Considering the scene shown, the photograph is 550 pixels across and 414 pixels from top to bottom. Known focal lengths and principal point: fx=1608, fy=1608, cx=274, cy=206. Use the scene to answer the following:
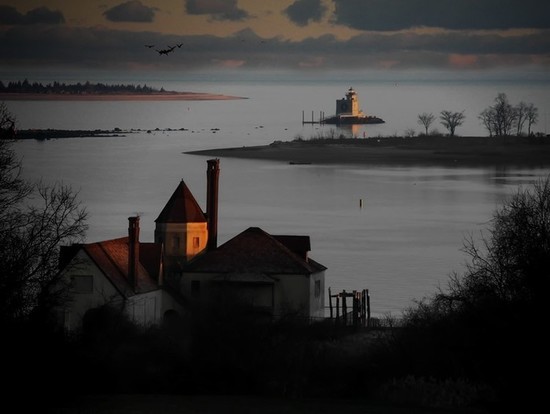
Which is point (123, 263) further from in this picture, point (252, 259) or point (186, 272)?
point (252, 259)

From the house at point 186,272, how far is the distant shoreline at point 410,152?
268 feet

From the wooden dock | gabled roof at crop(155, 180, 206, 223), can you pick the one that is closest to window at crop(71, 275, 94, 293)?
gabled roof at crop(155, 180, 206, 223)

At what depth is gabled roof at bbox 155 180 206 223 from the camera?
41.8 metres

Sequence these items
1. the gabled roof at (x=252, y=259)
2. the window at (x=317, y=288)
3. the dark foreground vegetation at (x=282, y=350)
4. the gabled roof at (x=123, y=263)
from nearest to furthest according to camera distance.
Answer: the dark foreground vegetation at (x=282, y=350) → the gabled roof at (x=123, y=263) → the gabled roof at (x=252, y=259) → the window at (x=317, y=288)

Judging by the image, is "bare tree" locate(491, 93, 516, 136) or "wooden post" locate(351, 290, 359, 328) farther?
"bare tree" locate(491, 93, 516, 136)

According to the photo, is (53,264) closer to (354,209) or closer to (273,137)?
(354,209)

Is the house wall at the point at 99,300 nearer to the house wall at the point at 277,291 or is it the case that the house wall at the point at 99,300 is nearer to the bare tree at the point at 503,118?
the house wall at the point at 277,291

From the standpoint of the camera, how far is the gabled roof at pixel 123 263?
36.8 metres

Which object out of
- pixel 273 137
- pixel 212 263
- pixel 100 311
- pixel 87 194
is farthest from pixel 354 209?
pixel 273 137

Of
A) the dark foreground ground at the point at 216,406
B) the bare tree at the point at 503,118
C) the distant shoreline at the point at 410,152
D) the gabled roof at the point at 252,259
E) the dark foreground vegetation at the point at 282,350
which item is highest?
the bare tree at the point at 503,118

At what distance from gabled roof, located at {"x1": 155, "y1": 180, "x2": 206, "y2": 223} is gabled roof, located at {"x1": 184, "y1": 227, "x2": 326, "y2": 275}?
7.05 ft

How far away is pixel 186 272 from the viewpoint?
129 ft

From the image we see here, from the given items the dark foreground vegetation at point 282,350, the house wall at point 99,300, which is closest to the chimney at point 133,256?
the house wall at point 99,300

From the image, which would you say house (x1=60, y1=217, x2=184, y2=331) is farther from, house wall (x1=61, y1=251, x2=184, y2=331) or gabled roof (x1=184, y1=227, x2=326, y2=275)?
gabled roof (x1=184, y1=227, x2=326, y2=275)
